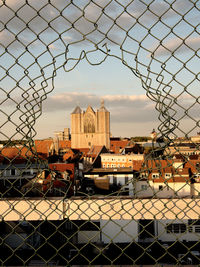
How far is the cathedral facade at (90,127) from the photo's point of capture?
68.9m

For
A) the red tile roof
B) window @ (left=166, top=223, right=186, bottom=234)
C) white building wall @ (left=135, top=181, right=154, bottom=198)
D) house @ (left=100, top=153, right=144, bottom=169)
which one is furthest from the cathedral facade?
white building wall @ (left=135, top=181, right=154, bottom=198)

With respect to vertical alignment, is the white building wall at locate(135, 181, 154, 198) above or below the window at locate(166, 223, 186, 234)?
above

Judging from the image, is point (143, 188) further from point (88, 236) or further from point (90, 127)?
point (90, 127)

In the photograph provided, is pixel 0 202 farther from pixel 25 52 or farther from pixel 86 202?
pixel 25 52

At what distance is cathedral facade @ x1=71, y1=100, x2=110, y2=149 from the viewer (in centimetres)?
6894

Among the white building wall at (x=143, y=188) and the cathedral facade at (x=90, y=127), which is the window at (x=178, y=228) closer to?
the white building wall at (x=143, y=188)

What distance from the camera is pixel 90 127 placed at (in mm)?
70500

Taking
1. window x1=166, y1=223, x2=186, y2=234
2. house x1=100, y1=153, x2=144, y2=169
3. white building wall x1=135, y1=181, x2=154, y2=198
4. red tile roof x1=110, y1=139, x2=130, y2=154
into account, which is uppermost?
white building wall x1=135, y1=181, x2=154, y2=198

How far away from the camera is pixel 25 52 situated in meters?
1.26

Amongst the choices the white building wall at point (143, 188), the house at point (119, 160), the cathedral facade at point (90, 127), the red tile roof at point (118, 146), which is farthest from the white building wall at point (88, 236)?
the cathedral facade at point (90, 127)

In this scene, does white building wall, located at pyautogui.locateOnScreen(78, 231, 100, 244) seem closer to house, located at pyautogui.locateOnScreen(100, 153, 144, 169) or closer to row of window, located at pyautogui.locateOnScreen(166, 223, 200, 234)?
row of window, located at pyautogui.locateOnScreen(166, 223, 200, 234)

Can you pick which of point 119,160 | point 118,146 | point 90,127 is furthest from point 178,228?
point 90,127

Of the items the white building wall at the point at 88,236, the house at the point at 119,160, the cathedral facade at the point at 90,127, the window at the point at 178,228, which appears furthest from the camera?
the cathedral facade at the point at 90,127

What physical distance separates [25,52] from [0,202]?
2.21 ft
